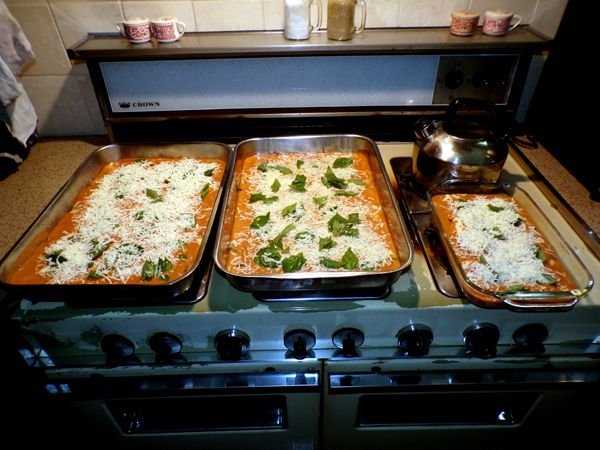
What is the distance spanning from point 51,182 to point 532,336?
1418 mm

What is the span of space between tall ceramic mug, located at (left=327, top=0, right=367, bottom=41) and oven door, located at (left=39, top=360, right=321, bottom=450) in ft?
3.22

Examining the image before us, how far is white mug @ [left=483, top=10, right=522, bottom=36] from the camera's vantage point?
127 cm

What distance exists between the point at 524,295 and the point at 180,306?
27.1 inches

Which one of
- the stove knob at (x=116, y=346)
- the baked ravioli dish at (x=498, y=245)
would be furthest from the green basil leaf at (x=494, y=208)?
the stove knob at (x=116, y=346)

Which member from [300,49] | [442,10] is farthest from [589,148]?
[300,49]

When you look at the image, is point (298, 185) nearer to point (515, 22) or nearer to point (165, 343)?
point (165, 343)

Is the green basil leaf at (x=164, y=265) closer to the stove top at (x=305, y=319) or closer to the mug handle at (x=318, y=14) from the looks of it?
the stove top at (x=305, y=319)

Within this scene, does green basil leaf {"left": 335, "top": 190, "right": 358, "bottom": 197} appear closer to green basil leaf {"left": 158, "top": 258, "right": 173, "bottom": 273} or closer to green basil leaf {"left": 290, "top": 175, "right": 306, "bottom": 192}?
green basil leaf {"left": 290, "top": 175, "right": 306, "bottom": 192}

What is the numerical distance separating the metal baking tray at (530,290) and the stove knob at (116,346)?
73cm

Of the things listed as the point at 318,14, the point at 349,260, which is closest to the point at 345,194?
the point at 349,260

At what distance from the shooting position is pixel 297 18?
1245 mm

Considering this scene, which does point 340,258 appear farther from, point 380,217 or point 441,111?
point 441,111

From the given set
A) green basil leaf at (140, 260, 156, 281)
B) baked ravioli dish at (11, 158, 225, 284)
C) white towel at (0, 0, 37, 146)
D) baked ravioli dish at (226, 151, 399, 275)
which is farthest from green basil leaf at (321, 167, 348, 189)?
white towel at (0, 0, 37, 146)

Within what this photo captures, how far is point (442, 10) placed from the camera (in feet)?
4.39
